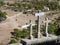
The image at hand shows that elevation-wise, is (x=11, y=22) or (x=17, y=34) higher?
(x=11, y=22)

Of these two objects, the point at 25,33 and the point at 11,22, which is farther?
the point at 11,22

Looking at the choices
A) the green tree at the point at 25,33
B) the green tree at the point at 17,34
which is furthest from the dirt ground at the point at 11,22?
the green tree at the point at 25,33

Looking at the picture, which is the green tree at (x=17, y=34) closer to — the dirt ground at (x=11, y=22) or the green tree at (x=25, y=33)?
the green tree at (x=25, y=33)

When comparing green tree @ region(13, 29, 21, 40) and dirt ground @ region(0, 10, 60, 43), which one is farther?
dirt ground @ region(0, 10, 60, 43)

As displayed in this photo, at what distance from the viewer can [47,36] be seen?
17.0 metres

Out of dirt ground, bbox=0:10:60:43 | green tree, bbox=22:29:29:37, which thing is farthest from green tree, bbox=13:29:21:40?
dirt ground, bbox=0:10:60:43

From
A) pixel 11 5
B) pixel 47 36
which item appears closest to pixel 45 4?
pixel 11 5

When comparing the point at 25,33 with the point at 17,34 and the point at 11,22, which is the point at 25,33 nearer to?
the point at 17,34

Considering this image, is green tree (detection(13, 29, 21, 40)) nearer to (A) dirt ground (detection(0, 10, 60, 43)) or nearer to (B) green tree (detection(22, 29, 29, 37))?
(B) green tree (detection(22, 29, 29, 37))

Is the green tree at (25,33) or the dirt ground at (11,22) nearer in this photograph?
the green tree at (25,33)

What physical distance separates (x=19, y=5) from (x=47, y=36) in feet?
49.2

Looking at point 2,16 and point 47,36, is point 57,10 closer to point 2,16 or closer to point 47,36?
point 2,16

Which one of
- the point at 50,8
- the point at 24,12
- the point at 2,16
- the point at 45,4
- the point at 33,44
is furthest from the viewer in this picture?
the point at 45,4

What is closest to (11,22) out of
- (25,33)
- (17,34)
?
(17,34)
